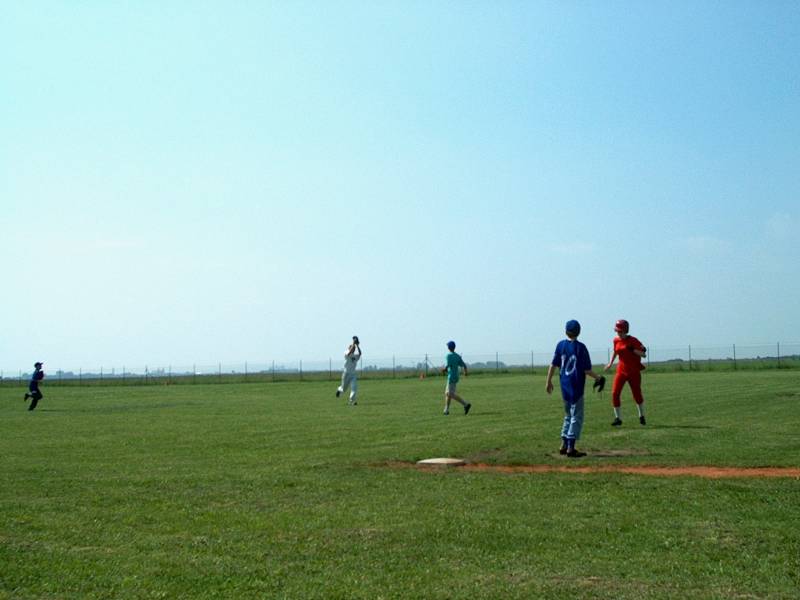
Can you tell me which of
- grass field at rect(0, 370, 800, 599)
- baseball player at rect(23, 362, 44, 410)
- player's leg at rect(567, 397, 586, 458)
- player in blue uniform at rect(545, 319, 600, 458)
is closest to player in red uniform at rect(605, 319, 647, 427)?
grass field at rect(0, 370, 800, 599)

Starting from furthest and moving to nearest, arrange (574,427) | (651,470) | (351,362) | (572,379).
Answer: (351,362)
(572,379)
(574,427)
(651,470)

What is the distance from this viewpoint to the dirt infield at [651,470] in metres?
10.6

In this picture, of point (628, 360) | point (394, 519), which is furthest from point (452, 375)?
point (394, 519)

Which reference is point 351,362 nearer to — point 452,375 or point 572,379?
point 452,375

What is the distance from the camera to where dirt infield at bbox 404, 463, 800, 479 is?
10586mm

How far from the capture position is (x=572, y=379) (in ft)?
43.8

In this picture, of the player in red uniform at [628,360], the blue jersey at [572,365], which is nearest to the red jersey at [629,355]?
the player in red uniform at [628,360]

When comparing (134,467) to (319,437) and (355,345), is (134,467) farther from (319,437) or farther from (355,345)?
(355,345)

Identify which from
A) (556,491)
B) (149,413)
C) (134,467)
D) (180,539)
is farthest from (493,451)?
(149,413)

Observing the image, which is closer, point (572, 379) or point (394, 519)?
point (394, 519)

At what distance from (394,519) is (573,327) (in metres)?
6.57

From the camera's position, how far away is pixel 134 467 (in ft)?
40.8

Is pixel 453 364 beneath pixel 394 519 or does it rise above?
above

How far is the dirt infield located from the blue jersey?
1.75 meters
